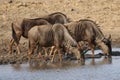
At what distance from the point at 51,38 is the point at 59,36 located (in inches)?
10.3

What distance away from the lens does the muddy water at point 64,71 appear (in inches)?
626

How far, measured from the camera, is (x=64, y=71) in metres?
16.9

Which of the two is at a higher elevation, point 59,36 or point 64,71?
point 59,36

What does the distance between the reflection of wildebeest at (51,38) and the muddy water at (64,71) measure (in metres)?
0.57

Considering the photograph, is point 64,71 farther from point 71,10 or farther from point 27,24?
point 71,10

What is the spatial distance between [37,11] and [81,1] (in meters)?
2.58

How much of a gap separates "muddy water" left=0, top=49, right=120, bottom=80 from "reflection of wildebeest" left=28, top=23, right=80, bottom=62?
0.57 metres

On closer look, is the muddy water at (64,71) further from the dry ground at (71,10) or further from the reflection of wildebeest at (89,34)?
the dry ground at (71,10)

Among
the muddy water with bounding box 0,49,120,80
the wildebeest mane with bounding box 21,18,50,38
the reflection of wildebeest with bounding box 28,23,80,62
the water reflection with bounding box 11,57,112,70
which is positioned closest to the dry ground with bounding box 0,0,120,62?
the wildebeest mane with bounding box 21,18,50,38

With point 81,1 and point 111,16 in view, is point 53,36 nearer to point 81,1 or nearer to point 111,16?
point 111,16

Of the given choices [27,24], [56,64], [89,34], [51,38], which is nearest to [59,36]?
[51,38]

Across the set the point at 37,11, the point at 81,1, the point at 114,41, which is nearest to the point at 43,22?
the point at 114,41

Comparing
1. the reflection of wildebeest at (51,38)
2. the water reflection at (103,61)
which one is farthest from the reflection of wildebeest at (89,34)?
the reflection of wildebeest at (51,38)

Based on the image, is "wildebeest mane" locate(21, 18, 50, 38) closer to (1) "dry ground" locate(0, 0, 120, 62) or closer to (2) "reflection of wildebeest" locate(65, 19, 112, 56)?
(2) "reflection of wildebeest" locate(65, 19, 112, 56)
